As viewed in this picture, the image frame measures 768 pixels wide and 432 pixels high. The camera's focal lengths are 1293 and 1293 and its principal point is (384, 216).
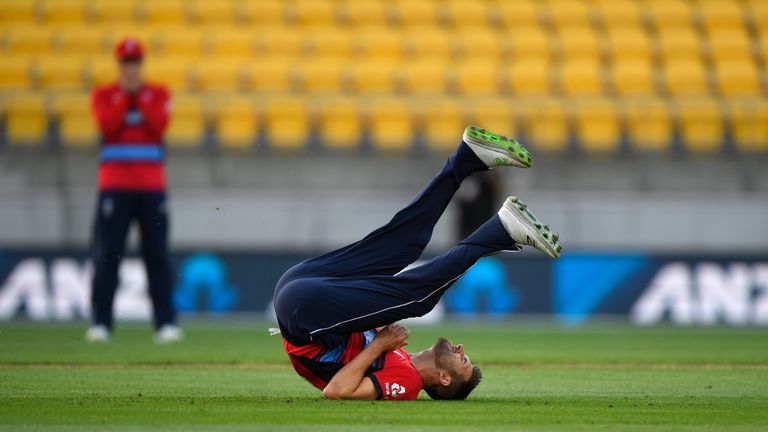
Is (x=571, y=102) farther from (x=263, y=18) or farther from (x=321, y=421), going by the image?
(x=321, y=421)

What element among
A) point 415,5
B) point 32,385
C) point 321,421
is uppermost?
point 415,5

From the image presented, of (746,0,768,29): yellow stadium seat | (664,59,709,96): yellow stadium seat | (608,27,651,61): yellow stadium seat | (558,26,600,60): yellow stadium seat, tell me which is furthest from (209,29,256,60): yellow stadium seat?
(746,0,768,29): yellow stadium seat

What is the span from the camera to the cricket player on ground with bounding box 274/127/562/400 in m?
7.82

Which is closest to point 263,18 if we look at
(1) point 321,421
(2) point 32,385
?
(2) point 32,385

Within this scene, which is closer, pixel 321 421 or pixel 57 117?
pixel 321 421

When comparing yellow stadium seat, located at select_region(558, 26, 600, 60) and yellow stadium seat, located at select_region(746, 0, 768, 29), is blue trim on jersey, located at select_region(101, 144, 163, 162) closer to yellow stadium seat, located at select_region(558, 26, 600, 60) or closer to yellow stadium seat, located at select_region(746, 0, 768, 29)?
yellow stadium seat, located at select_region(558, 26, 600, 60)

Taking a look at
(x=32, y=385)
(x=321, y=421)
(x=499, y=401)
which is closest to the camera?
(x=321, y=421)

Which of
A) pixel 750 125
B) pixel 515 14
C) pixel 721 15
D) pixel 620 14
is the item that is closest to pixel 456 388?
pixel 750 125

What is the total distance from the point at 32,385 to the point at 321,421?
2.88m

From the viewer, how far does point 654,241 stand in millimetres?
18234

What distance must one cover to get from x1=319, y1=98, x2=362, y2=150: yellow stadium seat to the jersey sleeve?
11237mm

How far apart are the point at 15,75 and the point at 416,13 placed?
22.1 feet

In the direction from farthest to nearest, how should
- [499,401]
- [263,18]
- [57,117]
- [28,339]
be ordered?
[263,18]
[57,117]
[28,339]
[499,401]

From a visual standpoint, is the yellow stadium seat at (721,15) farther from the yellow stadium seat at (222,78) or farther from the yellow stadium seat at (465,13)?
the yellow stadium seat at (222,78)
